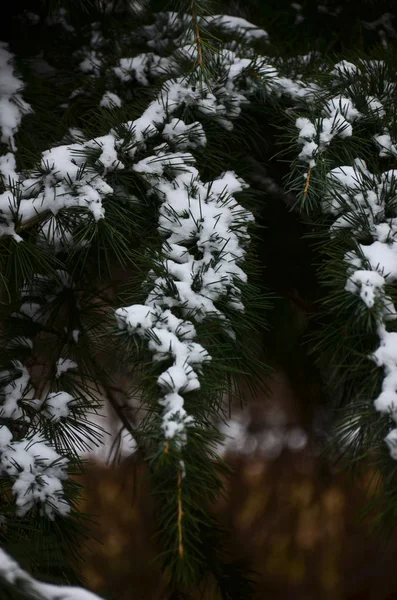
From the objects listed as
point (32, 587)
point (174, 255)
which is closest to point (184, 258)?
point (174, 255)

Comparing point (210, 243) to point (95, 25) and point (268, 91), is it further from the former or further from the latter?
point (95, 25)

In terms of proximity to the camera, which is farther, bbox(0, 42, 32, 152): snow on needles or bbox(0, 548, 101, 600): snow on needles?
bbox(0, 42, 32, 152): snow on needles

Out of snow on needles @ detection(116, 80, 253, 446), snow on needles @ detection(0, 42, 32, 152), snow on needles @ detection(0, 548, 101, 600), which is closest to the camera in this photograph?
snow on needles @ detection(0, 548, 101, 600)

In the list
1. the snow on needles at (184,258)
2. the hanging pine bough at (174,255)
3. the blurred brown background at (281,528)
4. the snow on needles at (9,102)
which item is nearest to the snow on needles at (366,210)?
the hanging pine bough at (174,255)

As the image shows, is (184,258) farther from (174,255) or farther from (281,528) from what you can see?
(281,528)

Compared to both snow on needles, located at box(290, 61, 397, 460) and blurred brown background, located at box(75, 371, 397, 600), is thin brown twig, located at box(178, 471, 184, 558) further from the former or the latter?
blurred brown background, located at box(75, 371, 397, 600)

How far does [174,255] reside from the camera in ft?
2.12

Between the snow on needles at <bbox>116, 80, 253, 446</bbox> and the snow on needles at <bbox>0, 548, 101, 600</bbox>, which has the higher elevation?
the snow on needles at <bbox>116, 80, 253, 446</bbox>

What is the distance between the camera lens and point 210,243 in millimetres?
646

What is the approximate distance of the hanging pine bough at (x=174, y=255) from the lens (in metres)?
0.55

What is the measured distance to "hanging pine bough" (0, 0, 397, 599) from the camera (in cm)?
55

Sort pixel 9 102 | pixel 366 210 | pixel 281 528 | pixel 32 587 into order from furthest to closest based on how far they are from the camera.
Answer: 1. pixel 281 528
2. pixel 9 102
3. pixel 366 210
4. pixel 32 587

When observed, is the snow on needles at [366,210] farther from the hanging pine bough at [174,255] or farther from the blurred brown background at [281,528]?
the blurred brown background at [281,528]

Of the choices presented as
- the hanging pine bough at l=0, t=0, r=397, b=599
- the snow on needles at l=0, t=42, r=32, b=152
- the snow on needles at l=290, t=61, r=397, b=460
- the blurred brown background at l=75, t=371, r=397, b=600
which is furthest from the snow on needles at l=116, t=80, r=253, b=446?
the blurred brown background at l=75, t=371, r=397, b=600
